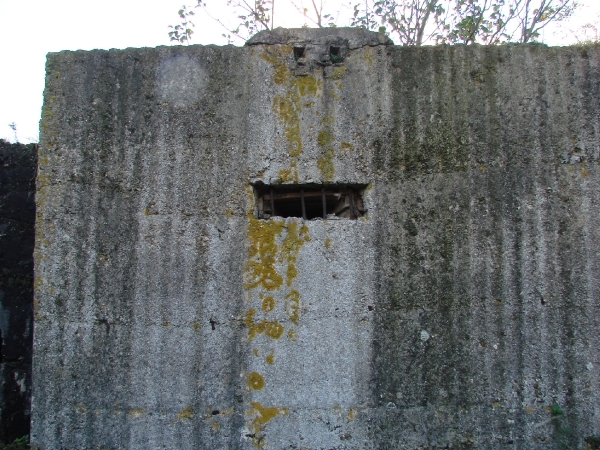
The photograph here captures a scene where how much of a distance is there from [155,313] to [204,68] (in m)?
1.49

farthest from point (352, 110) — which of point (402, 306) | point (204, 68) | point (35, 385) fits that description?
point (35, 385)

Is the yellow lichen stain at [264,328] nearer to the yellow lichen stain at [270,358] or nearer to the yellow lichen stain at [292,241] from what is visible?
the yellow lichen stain at [270,358]

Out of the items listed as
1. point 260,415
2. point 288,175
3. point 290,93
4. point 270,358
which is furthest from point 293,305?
point 290,93

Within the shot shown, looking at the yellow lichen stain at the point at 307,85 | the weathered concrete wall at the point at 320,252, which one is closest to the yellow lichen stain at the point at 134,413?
the weathered concrete wall at the point at 320,252

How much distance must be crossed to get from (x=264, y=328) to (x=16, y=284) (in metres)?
1.93

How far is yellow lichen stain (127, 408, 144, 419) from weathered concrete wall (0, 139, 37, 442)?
103 centimetres

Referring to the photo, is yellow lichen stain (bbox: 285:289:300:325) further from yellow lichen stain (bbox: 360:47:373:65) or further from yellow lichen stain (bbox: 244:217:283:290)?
yellow lichen stain (bbox: 360:47:373:65)

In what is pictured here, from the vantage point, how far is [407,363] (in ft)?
9.82

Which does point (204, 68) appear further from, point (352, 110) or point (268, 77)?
point (352, 110)

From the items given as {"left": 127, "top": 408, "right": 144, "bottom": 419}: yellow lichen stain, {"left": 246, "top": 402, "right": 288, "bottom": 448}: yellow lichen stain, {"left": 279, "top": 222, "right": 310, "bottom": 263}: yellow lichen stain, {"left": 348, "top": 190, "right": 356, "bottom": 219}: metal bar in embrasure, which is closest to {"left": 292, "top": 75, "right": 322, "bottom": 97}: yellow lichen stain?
{"left": 348, "top": 190, "right": 356, "bottom": 219}: metal bar in embrasure

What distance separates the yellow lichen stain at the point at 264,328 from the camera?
301cm

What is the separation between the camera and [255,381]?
117 inches

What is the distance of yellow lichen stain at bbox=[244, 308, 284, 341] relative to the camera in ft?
9.88

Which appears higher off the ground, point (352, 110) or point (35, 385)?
point (352, 110)
